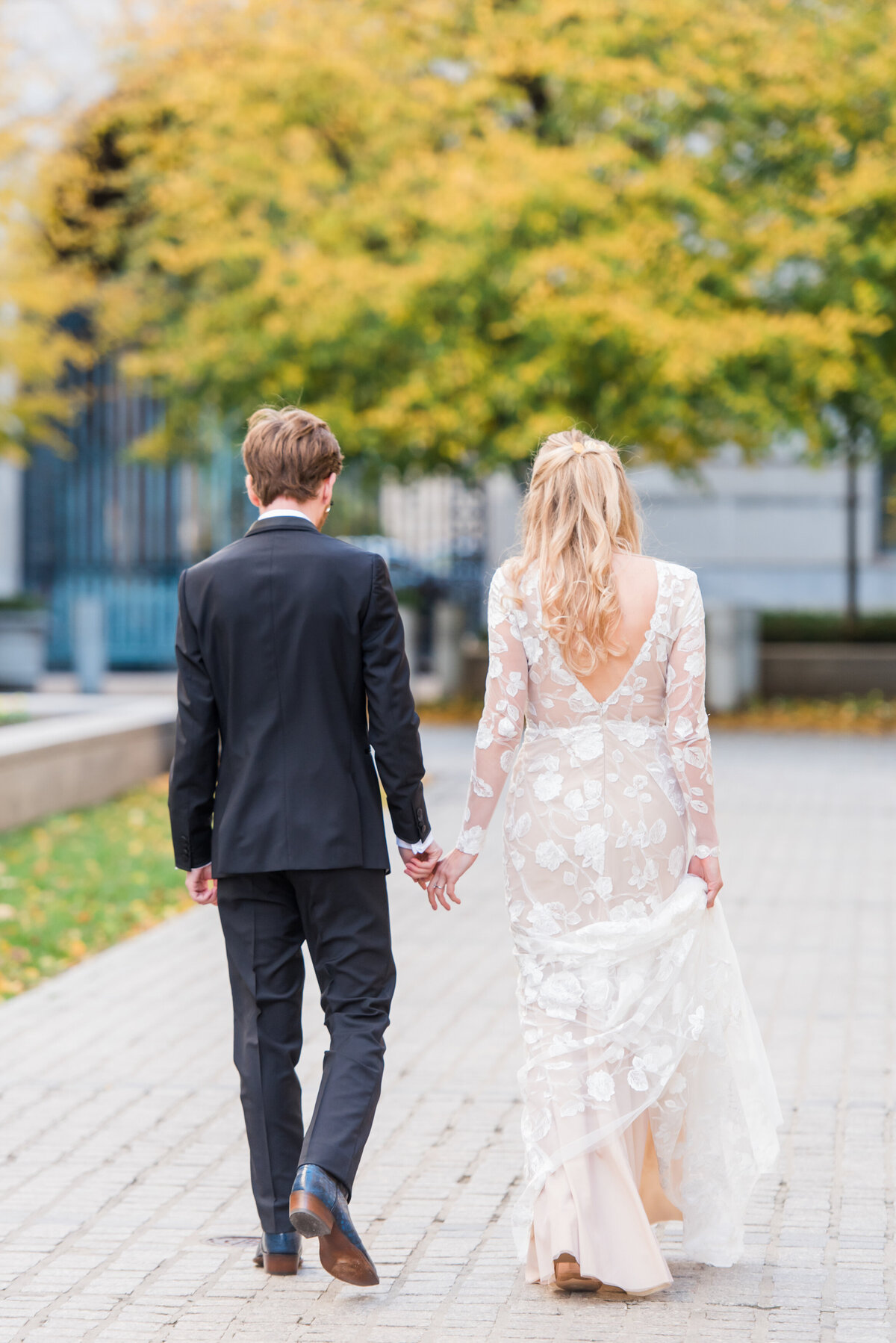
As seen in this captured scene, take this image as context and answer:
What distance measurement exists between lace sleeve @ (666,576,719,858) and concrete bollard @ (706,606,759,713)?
48.1 ft

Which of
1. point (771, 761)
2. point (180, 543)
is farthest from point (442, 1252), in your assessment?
point (180, 543)

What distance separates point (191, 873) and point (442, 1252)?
3.65 feet

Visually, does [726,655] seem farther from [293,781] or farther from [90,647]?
[293,781]

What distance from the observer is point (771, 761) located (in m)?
14.5

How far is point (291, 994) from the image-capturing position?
12.6ft

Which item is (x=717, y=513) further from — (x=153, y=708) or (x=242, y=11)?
(x=153, y=708)

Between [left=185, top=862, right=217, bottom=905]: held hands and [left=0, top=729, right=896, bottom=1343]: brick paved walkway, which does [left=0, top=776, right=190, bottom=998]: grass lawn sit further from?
[left=185, top=862, right=217, bottom=905]: held hands

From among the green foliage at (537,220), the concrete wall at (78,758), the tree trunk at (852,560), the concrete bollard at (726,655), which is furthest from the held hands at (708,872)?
the tree trunk at (852,560)

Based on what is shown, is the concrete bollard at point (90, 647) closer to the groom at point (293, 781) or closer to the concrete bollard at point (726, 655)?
the concrete bollard at point (726, 655)

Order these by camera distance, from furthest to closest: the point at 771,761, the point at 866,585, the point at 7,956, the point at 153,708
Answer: the point at 866,585 → the point at 771,761 → the point at 153,708 → the point at 7,956

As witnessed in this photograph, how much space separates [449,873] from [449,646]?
15587mm

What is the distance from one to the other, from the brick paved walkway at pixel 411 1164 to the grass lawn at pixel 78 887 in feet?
0.84

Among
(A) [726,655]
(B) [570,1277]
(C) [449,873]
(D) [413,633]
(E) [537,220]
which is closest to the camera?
(B) [570,1277]

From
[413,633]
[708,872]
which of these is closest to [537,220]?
[413,633]
